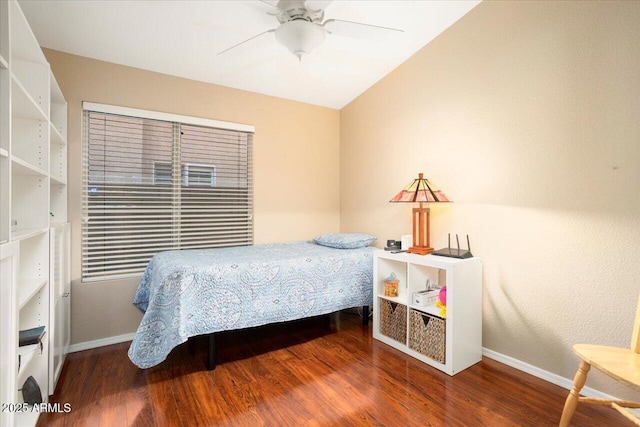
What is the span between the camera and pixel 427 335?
231cm

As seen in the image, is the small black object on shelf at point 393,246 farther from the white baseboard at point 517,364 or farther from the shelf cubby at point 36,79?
the shelf cubby at point 36,79

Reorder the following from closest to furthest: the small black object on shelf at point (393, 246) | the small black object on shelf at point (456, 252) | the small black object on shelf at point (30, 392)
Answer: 1. the small black object on shelf at point (30, 392)
2. the small black object on shelf at point (456, 252)
3. the small black object on shelf at point (393, 246)

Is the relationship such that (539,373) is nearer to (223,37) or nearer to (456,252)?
(456,252)

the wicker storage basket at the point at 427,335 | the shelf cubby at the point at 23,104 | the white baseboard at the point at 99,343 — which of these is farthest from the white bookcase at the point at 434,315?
the shelf cubby at the point at 23,104

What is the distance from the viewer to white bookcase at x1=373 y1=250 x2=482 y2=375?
2.17 meters

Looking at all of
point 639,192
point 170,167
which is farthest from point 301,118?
point 639,192

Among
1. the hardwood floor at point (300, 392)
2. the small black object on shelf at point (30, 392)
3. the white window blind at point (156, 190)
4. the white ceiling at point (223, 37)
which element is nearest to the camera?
the small black object on shelf at point (30, 392)

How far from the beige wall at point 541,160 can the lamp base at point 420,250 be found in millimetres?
294

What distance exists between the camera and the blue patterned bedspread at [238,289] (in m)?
2.04

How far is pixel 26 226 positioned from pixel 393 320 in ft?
8.39

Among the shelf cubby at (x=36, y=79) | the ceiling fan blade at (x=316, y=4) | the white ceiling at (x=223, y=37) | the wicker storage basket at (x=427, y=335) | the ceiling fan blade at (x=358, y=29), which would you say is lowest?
the wicker storage basket at (x=427, y=335)

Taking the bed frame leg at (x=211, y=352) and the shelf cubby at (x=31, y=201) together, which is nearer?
the shelf cubby at (x=31, y=201)

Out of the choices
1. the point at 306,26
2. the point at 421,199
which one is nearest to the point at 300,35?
the point at 306,26

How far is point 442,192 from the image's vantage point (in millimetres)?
2725
